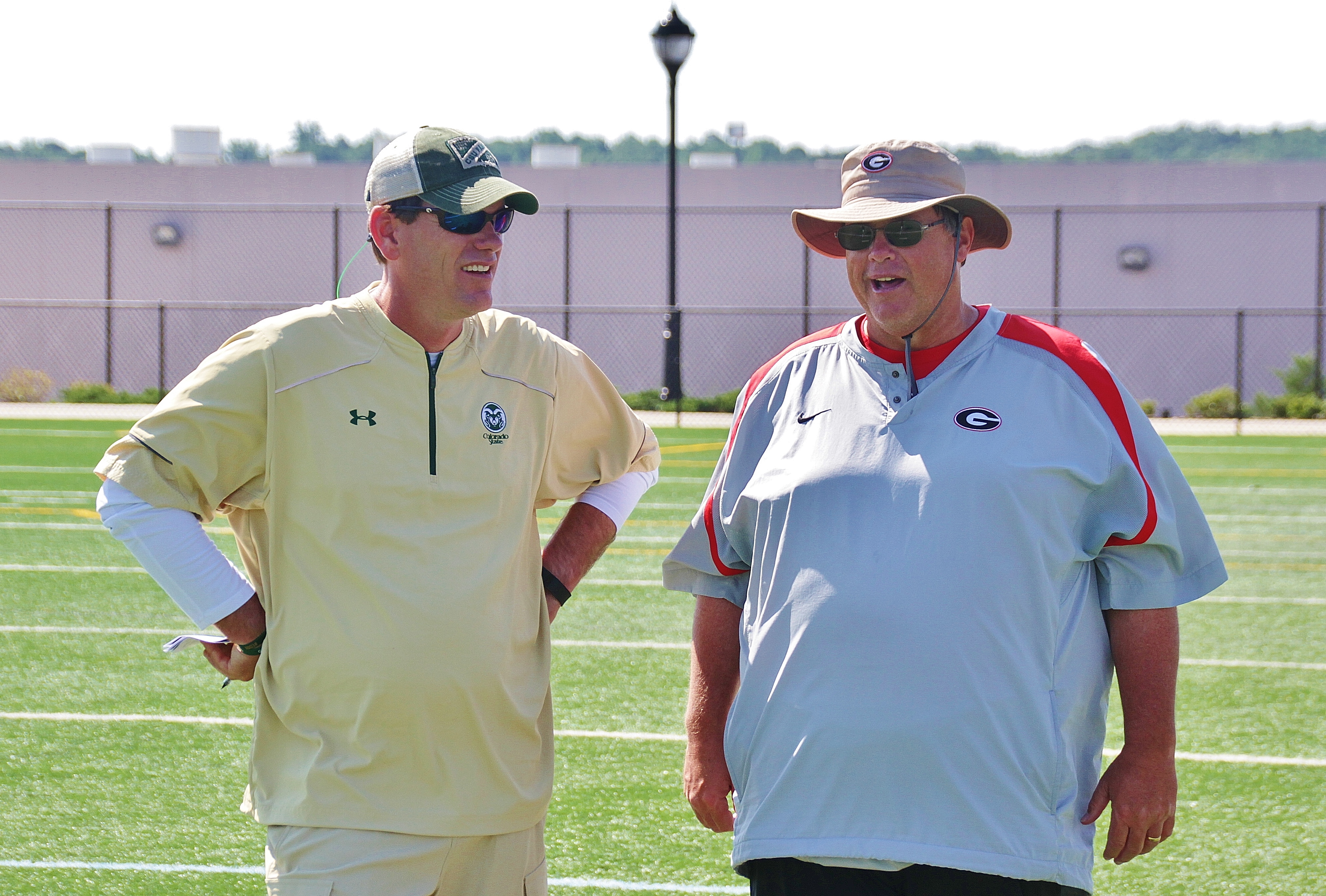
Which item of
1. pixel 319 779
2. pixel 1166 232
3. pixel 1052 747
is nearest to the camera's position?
pixel 1052 747

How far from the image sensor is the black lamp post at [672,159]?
20141 mm

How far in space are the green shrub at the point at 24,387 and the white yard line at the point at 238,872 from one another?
76.6 feet

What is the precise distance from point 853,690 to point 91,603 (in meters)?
7.14

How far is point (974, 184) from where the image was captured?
1223 inches

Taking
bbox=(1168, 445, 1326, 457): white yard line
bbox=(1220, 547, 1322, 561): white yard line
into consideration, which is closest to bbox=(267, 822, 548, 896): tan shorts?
bbox=(1220, 547, 1322, 561): white yard line

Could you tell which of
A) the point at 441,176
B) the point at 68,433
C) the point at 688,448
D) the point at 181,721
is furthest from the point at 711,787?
the point at 68,433

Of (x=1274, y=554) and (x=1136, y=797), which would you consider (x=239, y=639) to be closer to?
(x=1136, y=797)

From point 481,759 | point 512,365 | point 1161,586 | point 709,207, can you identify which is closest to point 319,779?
point 481,759

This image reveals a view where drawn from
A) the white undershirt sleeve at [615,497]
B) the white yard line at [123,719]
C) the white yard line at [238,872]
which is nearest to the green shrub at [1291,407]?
the white yard line at [123,719]

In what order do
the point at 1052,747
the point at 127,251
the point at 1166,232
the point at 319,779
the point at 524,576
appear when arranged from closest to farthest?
the point at 1052,747
the point at 319,779
the point at 524,576
the point at 1166,232
the point at 127,251

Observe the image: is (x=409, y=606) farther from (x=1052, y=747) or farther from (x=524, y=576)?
(x=1052, y=747)

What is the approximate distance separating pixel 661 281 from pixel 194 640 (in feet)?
88.0

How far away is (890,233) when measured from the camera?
2.79m

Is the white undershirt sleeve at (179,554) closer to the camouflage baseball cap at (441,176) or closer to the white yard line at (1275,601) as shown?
the camouflage baseball cap at (441,176)
